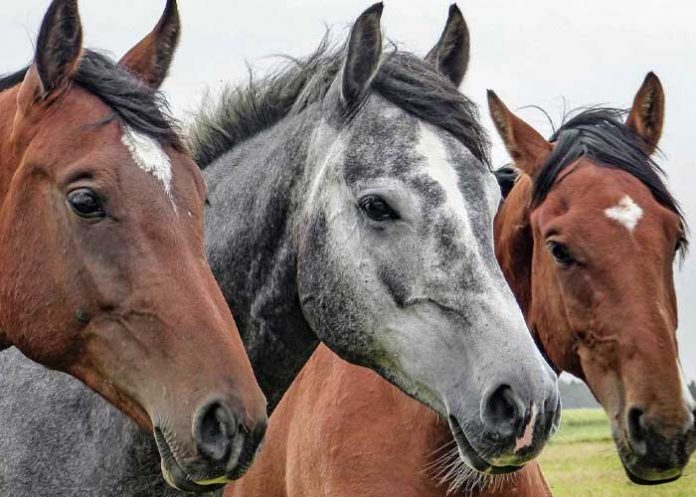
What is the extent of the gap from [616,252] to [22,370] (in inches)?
122

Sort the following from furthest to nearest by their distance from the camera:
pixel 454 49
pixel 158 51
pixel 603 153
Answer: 1. pixel 603 153
2. pixel 454 49
3. pixel 158 51

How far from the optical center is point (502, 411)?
440 centimetres

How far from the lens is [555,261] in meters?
6.23

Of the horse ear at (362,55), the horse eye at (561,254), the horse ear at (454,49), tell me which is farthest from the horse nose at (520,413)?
the horse ear at (454,49)

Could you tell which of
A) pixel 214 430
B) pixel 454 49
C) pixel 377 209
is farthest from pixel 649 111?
pixel 214 430

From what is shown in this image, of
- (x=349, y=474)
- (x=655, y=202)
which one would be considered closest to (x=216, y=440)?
(x=349, y=474)

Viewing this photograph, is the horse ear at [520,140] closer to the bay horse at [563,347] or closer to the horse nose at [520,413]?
the bay horse at [563,347]

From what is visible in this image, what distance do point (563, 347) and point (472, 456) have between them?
183 cm

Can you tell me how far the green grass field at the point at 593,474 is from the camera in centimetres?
1434

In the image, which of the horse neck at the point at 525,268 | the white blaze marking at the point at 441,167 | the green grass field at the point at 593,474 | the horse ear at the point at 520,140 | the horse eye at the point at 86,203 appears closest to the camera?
the horse eye at the point at 86,203

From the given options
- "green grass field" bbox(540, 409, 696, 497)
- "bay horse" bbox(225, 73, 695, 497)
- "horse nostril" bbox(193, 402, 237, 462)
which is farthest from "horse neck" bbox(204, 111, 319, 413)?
"green grass field" bbox(540, 409, 696, 497)

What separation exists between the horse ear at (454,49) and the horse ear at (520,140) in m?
0.91

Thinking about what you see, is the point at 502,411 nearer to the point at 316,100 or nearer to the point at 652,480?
the point at 652,480

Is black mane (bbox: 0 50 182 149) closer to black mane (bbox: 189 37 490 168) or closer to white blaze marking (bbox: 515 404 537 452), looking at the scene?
black mane (bbox: 189 37 490 168)
